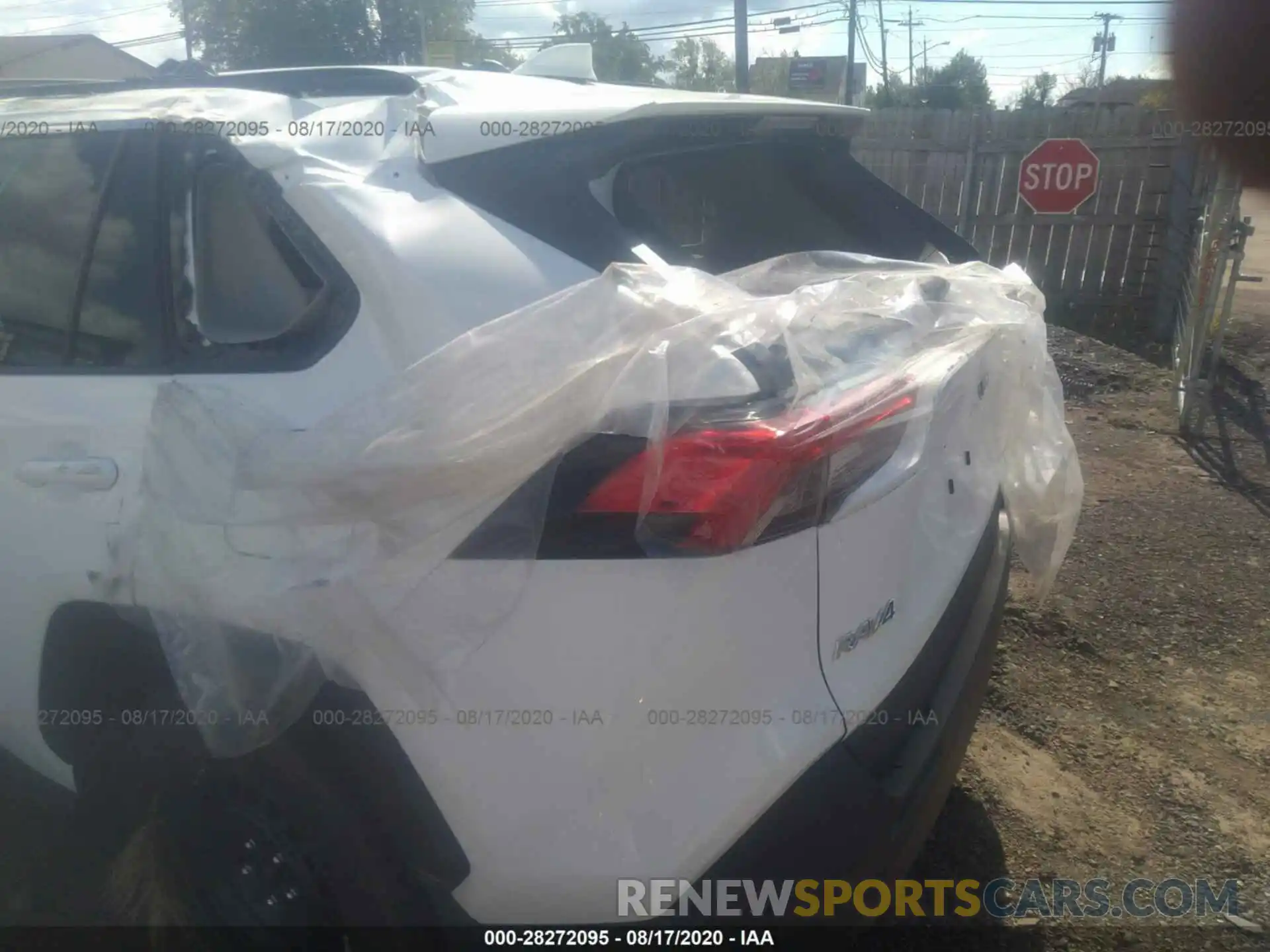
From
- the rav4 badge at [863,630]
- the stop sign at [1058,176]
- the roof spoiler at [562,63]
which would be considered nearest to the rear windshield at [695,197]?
the roof spoiler at [562,63]

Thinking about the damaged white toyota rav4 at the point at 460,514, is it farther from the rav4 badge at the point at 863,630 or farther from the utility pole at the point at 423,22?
the utility pole at the point at 423,22

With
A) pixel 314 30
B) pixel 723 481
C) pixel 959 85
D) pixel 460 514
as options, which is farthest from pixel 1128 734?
pixel 959 85

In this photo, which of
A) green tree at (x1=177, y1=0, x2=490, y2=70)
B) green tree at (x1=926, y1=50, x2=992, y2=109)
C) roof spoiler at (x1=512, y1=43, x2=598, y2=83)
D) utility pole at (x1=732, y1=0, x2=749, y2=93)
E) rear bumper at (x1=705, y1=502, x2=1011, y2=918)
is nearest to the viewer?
rear bumper at (x1=705, y1=502, x2=1011, y2=918)

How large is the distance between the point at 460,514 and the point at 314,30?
33751mm

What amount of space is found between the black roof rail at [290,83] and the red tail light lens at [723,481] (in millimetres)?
1295

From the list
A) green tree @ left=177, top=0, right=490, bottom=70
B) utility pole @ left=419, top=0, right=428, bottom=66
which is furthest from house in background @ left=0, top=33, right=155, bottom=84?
utility pole @ left=419, top=0, right=428, bottom=66

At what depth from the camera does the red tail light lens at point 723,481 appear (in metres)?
1.53

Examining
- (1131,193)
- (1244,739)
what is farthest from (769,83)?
(1244,739)

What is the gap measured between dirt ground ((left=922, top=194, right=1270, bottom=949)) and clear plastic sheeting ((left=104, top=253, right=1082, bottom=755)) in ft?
2.32

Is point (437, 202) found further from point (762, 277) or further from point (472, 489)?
point (762, 277)

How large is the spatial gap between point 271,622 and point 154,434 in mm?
442

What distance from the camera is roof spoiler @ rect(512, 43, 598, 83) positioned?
310 cm

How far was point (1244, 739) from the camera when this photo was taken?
317cm

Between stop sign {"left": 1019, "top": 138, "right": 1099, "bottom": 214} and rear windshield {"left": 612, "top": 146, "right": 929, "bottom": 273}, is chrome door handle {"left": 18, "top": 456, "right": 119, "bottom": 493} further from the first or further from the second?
stop sign {"left": 1019, "top": 138, "right": 1099, "bottom": 214}
